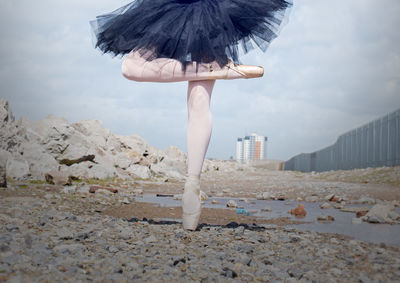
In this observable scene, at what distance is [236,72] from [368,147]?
23.4 metres

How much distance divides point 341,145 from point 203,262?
101 feet

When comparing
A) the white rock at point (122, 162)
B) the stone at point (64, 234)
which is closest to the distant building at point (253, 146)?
the white rock at point (122, 162)

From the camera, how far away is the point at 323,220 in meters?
4.46

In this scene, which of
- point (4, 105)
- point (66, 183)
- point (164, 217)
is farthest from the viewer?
point (4, 105)

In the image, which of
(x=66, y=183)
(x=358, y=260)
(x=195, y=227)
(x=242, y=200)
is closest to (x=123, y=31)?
(x=195, y=227)

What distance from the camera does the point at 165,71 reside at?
315 centimetres

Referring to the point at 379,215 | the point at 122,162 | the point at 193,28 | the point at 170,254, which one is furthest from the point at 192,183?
the point at 122,162

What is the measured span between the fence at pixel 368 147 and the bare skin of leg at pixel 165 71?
18931 mm

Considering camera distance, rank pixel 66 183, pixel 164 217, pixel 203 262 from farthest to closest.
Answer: pixel 66 183 < pixel 164 217 < pixel 203 262

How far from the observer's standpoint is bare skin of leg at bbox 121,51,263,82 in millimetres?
3094

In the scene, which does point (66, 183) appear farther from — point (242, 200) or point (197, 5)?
point (197, 5)

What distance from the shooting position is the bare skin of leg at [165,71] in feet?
10.2

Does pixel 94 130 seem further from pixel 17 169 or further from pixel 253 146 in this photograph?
pixel 253 146

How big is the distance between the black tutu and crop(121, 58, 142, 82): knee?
0.40 ft
